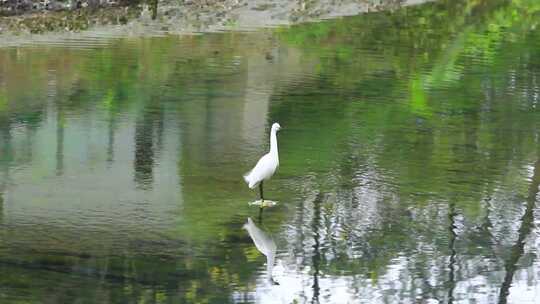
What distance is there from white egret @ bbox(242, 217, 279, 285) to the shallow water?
8 cm

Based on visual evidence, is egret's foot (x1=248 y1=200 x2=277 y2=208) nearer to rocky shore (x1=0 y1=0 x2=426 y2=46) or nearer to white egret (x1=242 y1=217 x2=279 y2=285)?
white egret (x1=242 y1=217 x2=279 y2=285)

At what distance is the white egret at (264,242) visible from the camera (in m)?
12.1

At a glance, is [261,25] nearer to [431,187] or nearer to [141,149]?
[141,149]

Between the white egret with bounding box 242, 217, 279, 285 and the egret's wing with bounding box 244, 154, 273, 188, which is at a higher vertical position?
the egret's wing with bounding box 244, 154, 273, 188

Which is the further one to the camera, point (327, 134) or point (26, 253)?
point (327, 134)

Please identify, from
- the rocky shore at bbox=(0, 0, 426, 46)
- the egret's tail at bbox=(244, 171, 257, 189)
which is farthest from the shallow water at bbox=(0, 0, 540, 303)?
the rocky shore at bbox=(0, 0, 426, 46)

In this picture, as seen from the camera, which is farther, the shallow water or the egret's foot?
the egret's foot

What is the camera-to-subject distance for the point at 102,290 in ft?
36.8

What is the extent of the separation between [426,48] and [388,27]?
2.34 metres

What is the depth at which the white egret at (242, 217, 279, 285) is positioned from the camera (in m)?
12.1

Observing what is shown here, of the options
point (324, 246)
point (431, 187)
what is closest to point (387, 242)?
point (324, 246)

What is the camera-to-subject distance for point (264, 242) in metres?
12.6

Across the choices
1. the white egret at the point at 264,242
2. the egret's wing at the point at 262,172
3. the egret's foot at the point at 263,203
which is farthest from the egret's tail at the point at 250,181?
the white egret at the point at 264,242

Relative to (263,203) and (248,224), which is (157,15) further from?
(248,224)
